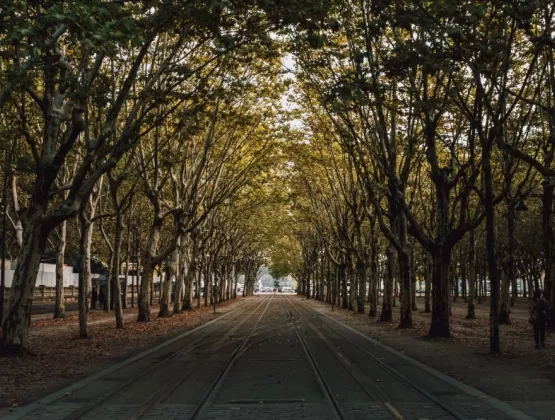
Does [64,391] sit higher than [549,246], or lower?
lower

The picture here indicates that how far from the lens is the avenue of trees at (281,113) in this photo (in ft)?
36.9

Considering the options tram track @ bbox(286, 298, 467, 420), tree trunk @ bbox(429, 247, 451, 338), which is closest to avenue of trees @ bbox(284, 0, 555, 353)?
tree trunk @ bbox(429, 247, 451, 338)

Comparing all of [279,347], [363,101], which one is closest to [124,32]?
Answer: [363,101]

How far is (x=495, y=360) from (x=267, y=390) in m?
A: 6.58

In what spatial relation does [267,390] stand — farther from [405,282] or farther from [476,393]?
[405,282]

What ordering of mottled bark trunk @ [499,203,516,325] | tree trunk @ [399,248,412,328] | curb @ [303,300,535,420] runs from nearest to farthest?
curb @ [303,300,535,420]
tree trunk @ [399,248,412,328]
mottled bark trunk @ [499,203,516,325]

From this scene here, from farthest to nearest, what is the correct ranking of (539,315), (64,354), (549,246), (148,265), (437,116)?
(148,265) < (549,246) < (437,116) < (539,315) < (64,354)

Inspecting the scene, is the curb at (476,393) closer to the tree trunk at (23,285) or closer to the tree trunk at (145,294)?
the tree trunk at (23,285)

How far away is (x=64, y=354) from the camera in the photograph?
15.4 meters

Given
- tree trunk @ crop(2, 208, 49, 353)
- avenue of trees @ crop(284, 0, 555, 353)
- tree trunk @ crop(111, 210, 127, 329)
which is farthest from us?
tree trunk @ crop(111, 210, 127, 329)

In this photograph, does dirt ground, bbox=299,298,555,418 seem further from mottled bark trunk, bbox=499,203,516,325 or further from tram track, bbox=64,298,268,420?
tram track, bbox=64,298,268,420

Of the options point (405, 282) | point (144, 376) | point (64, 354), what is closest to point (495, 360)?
point (144, 376)

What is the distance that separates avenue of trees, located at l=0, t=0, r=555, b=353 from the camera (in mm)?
11234

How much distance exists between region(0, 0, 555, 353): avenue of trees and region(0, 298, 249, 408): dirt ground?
108 cm
